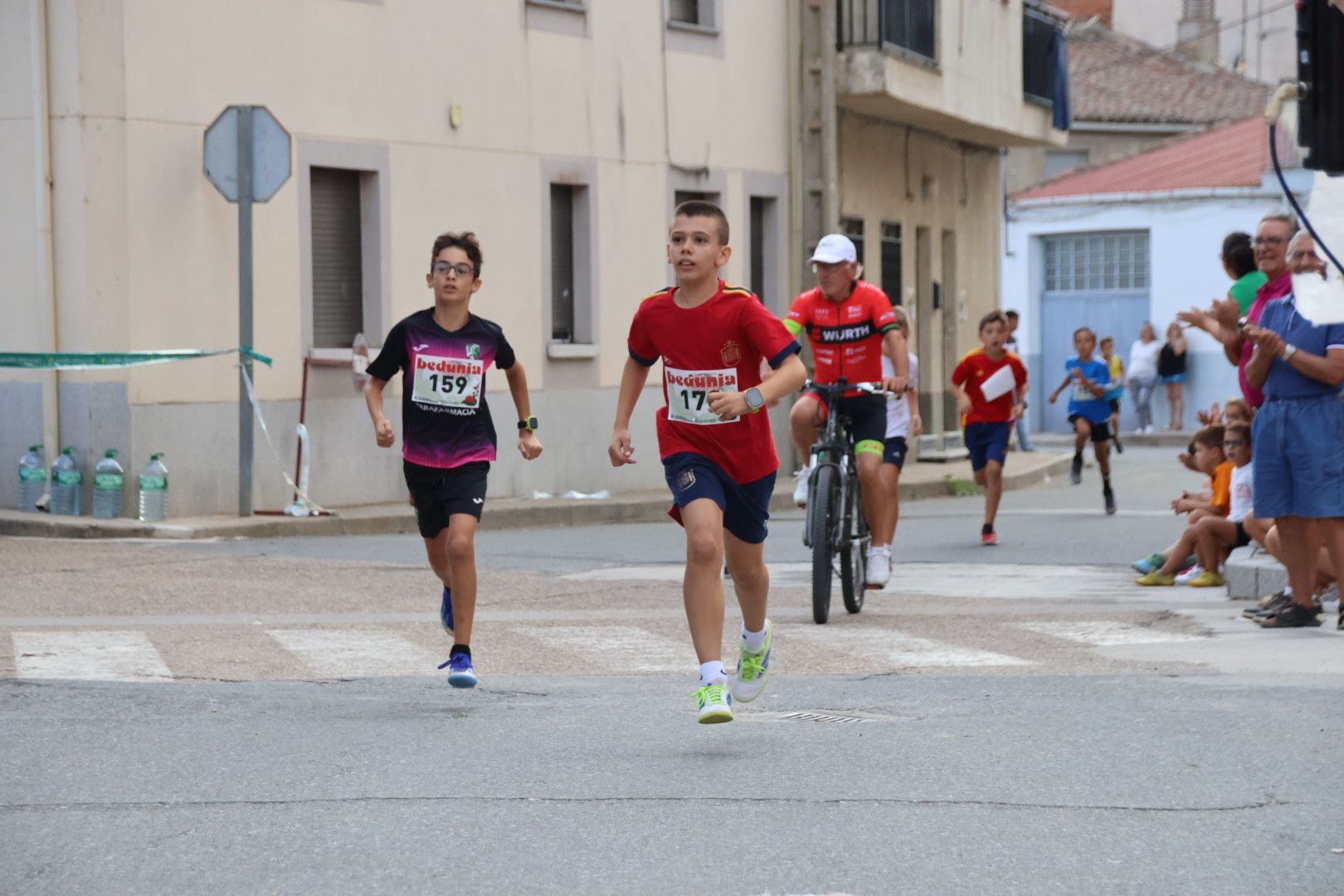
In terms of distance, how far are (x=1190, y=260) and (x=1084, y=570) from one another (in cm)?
2812

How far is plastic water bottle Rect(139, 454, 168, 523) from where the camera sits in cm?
1641

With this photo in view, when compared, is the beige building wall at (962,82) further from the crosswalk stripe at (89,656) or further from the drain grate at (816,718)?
the drain grate at (816,718)

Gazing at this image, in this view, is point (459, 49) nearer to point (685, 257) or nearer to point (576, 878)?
point (685, 257)

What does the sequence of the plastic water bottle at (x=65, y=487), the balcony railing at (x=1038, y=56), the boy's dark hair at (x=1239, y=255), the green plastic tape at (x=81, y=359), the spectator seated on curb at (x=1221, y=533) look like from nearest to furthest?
the boy's dark hair at (x=1239, y=255)
the spectator seated on curb at (x=1221, y=533)
the green plastic tape at (x=81, y=359)
the plastic water bottle at (x=65, y=487)
the balcony railing at (x=1038, y=56)

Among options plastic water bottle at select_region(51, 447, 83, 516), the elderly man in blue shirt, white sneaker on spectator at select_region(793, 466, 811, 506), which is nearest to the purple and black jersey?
white sneaker on spectator at select_region(793, 466, 811, 506)

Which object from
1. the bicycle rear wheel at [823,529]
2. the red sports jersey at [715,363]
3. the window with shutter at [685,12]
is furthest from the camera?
the window with shutter at [685,12]

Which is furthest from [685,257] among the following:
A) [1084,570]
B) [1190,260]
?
[1190,260]

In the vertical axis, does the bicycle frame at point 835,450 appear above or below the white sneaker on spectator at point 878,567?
above

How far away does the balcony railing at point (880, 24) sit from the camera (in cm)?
2500

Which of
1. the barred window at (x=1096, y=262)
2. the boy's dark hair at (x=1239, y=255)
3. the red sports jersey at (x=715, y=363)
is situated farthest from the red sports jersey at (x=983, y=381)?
the barred window at (x=1096, y=262)

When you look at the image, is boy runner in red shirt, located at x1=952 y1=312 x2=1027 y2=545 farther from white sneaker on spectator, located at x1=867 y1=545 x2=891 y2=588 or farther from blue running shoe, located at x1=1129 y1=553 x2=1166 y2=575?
white sneaker on spectator, located at x1=867 y1=545 x2=891 y2=588

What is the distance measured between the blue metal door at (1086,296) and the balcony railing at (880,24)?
54.6 feet

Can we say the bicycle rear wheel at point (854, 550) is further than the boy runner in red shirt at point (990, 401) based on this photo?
No

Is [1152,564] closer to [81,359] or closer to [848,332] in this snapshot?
[848,332]
